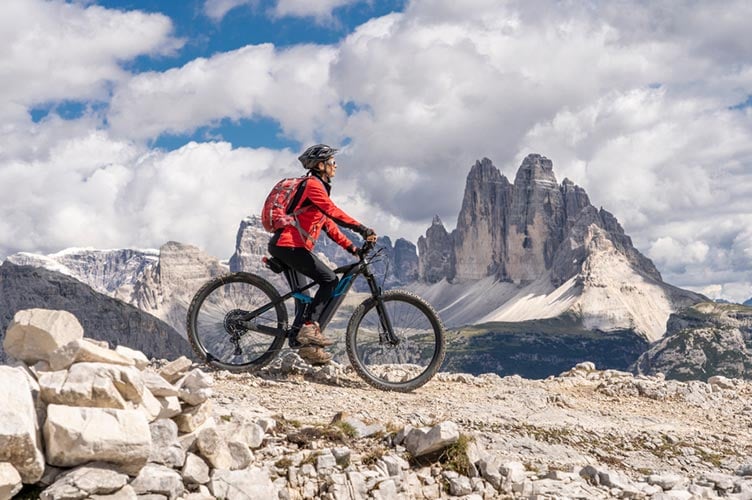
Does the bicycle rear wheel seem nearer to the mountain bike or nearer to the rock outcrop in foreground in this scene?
the mountain bike

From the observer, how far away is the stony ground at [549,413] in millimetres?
13625

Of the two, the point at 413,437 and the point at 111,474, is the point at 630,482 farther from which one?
the point at 111,474

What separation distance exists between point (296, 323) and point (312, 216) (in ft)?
7.40

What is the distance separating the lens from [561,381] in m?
21.0

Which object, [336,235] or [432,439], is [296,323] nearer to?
[336,235]

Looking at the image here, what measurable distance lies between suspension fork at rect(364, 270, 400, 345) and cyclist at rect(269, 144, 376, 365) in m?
0.83

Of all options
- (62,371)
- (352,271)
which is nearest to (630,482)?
(352,271)

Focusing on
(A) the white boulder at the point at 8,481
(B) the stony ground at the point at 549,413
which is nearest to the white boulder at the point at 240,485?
(A) the white boulder at the point at 8,481

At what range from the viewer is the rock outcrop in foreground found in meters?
8.34

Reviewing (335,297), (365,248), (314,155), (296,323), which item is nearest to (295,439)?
(296,323)

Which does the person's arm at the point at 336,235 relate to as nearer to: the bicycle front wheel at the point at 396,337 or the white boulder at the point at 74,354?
the bicycle front wheel at the point at 396,337

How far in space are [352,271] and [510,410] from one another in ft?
14.3

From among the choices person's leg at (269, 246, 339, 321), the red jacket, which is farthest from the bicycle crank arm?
the red jacket

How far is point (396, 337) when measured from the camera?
1669 cm
